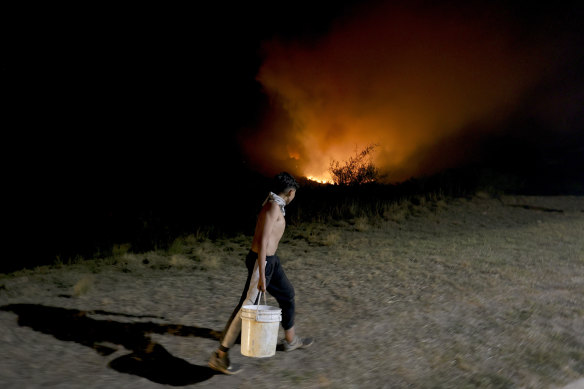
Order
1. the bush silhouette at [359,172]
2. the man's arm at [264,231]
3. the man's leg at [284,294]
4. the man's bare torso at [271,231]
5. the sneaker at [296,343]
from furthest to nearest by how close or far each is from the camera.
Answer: the bush silhouette at [359,172], the sneaker at [296,343], the man's leg at [284,294], the man's bare torso at [271,231], the man's arm at [264,231]

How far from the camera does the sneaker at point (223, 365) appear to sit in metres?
4.38

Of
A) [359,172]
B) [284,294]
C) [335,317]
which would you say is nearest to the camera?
[284,294]

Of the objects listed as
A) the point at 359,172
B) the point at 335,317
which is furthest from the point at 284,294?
the point at 359,172

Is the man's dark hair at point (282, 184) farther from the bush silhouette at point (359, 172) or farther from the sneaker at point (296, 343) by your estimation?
the bush silhouette at point (359, 172)

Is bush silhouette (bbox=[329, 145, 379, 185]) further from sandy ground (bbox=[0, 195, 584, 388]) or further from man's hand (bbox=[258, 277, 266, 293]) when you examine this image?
man's hand (bbox=[258, 277, 266, 293])

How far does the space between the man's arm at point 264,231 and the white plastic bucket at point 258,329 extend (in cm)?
23

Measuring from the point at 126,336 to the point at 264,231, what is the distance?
8.22 feet

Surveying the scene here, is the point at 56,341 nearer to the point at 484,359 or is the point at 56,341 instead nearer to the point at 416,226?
the point at 484,359

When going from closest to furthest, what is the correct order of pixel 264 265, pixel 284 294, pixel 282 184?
pixel 264 265 → pixel 282 184 → pixel 284 294

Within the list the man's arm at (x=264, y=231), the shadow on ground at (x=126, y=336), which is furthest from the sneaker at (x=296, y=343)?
the man's arm at (x=264, y=231)

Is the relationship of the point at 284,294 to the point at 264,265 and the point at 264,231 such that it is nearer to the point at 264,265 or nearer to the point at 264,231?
the point at 264,265

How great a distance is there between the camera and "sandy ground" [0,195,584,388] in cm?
450

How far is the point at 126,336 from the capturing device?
568 cm

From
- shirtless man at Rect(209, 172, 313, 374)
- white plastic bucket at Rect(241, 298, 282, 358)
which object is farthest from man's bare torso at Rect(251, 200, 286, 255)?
white plastic bucket at Rect(241, 298, 282, 358)
